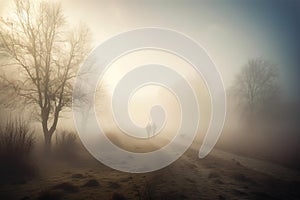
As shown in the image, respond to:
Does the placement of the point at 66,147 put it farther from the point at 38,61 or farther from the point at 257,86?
the point at 257,86

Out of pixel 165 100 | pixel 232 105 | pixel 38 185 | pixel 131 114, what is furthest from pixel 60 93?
pixel 165 100

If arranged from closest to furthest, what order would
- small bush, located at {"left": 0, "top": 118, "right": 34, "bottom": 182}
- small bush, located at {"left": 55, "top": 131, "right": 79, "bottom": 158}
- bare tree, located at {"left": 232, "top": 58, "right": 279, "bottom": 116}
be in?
small bush, located at {"left": 0, "top": 118, "right": 34, "bottom": 182} → small bush, located at {"left": 55, "top": 131, "right": 79, "bottom": 158} → bare tree, located at {"left": 232, "top": 58, "right": 279, "bottom": 116}

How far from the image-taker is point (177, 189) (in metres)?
12.6

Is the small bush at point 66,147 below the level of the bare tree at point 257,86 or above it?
below

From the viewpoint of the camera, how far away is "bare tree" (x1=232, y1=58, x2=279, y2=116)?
4859cm

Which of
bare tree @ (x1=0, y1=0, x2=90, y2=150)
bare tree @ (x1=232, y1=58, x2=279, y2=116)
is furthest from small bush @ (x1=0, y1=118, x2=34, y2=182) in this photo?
bare tree @ (x1=232, y1=58, x2=279, y2=116)

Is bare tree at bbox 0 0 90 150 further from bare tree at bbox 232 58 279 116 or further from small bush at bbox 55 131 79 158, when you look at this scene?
bare tree at bbox 232 58 279 116

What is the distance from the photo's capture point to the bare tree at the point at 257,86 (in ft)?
159

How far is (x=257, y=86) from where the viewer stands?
162 ft

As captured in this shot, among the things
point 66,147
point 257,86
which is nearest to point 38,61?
point 66,147

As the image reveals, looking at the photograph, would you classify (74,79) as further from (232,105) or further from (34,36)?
(232,105)

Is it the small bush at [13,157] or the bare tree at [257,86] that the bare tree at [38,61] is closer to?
the small bush at [13,157]

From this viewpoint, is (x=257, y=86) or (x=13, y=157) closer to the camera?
(x=13, y=157)

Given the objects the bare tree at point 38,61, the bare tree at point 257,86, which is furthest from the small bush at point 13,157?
the bare tree at point 257,86
